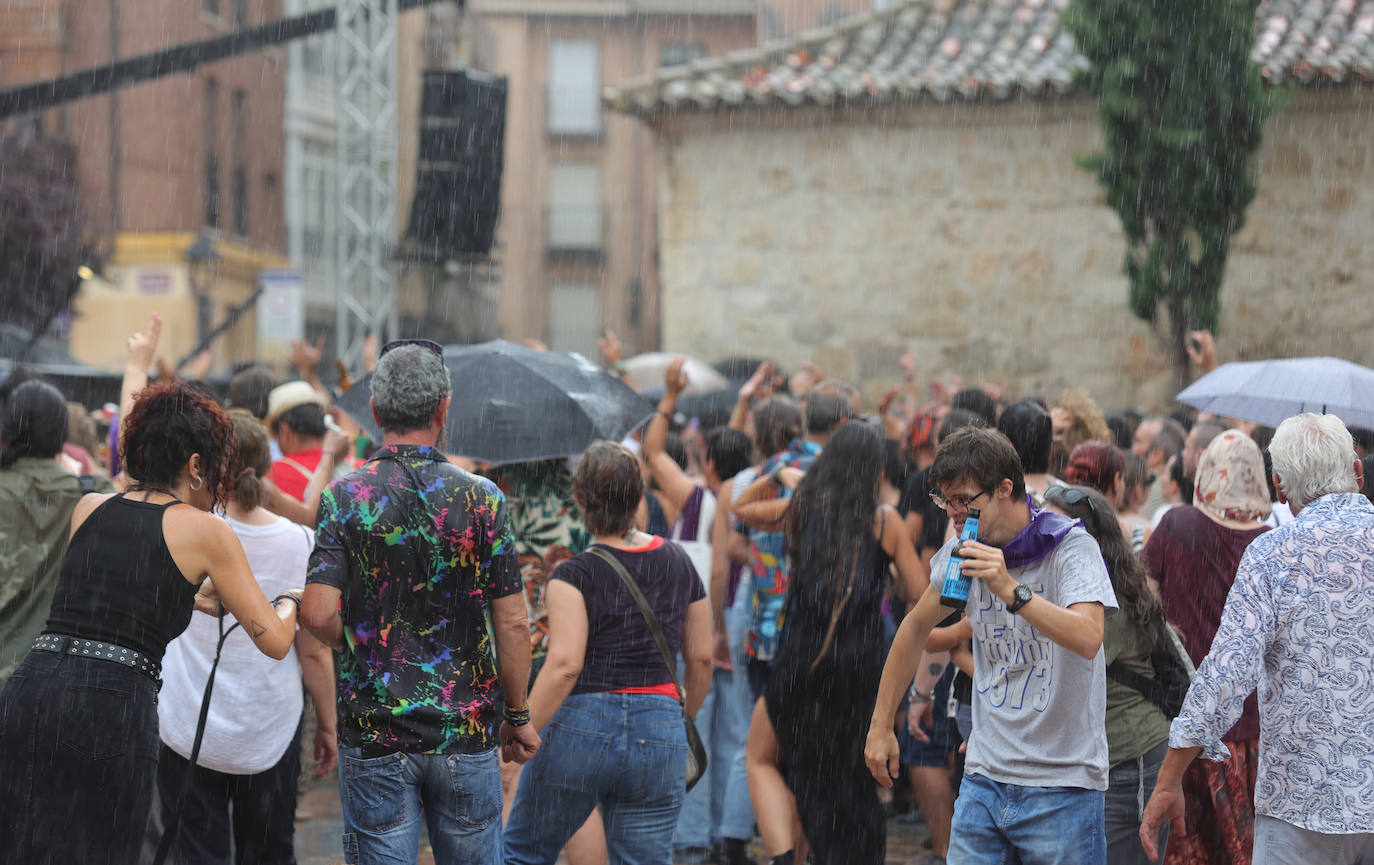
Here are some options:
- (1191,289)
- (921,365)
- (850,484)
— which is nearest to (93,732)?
(850,484)

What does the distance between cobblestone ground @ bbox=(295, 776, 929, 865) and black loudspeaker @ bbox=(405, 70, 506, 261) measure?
498 inches

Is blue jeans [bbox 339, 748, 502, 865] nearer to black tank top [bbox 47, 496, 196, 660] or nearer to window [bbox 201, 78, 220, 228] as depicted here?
black tank top [bbox 47, 496, 196, 660]

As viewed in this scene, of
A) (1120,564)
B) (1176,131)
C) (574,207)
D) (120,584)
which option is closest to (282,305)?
(1176,131)

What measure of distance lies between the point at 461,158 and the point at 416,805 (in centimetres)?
1625

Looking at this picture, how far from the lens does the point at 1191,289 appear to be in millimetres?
12898

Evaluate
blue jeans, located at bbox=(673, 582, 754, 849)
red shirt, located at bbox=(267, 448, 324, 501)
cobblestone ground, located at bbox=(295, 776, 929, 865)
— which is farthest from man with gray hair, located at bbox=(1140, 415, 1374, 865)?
red shirt, located at bbox=(267, 448, 324, 501)

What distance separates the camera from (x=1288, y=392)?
6664 millimetres

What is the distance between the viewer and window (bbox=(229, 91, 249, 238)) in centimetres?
3088

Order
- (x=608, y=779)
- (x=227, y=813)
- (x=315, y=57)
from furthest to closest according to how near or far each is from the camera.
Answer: (x=315, y=57) → (x=227, y=813) → (x=608, y=779)

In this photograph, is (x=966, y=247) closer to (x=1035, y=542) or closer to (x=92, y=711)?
(x=1035, y=542)

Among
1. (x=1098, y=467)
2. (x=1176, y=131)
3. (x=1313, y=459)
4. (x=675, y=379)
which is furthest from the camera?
(x=1176, y=131)

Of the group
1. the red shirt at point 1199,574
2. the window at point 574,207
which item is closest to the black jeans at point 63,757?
the red shirt at point 1199,574

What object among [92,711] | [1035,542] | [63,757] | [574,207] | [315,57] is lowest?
[63,757]

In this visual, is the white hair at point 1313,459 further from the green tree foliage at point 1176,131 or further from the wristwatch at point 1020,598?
the green tree foliage at point 1176,131
